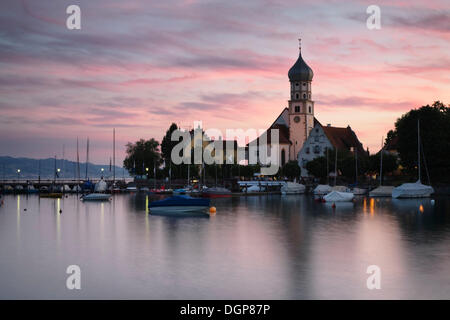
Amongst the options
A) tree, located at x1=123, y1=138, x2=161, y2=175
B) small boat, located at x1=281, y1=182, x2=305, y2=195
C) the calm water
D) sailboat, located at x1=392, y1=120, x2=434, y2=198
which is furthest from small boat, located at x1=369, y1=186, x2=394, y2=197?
tree, located at x1=123, y1=138, x2=161, y2=175

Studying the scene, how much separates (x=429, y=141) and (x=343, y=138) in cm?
5743

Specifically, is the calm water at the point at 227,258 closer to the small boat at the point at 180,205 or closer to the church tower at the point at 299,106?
the small boat at the point at 180,205

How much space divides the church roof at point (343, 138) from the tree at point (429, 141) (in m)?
42.0

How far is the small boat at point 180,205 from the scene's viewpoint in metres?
63.0

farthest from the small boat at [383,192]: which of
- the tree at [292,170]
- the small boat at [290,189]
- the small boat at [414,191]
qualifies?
the tree at [292,170]

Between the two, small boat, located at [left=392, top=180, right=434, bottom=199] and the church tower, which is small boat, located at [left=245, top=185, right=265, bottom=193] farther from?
small boat, located at [left=392, top=180, right=434, bottom=199]

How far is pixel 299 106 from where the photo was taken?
16175cm

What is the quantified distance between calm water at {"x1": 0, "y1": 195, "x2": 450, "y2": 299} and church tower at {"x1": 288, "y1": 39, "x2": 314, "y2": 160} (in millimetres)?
106095

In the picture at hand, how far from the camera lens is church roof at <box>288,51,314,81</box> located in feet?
525

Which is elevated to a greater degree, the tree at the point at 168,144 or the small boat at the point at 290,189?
the tree at the point at 168,144
